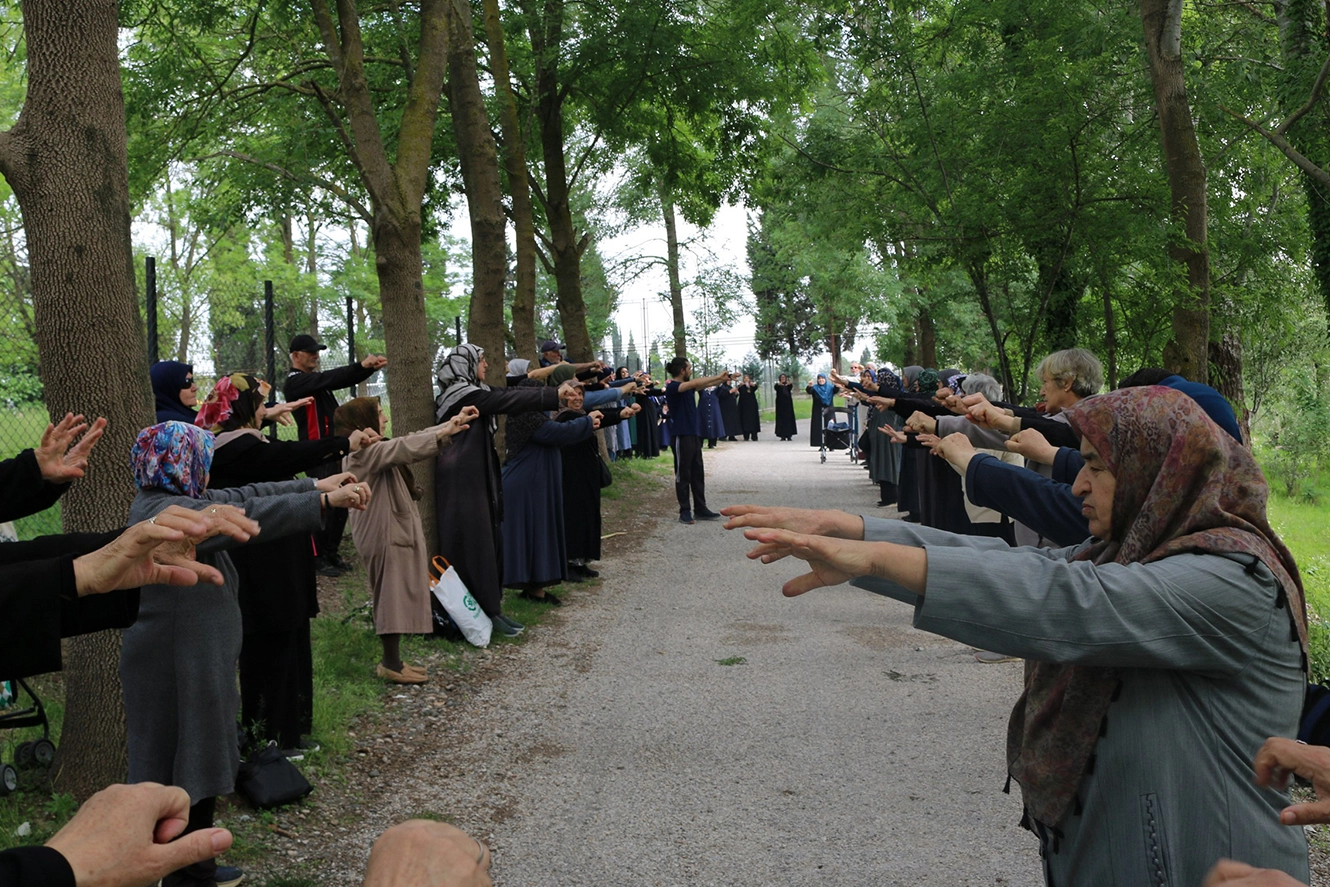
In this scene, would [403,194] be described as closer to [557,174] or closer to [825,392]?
[557,174]

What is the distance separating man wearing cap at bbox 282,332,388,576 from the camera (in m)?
10.6

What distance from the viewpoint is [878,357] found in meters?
43.4

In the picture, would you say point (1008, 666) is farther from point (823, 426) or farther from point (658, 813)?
point (823, 426)

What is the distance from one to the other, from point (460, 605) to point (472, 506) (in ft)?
2.61

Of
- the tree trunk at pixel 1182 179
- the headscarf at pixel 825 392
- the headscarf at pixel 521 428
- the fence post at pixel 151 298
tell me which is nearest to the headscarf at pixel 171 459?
the fence post at pixel 151 298

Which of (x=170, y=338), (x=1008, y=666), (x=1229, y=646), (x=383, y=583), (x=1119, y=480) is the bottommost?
(x=1008, y=666)

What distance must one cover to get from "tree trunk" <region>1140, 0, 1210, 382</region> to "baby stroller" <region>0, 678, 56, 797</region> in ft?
29.9

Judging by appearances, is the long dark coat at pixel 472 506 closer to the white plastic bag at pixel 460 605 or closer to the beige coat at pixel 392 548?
the white plastic bag at pixel 460 605

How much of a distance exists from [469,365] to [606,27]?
841 centimetres

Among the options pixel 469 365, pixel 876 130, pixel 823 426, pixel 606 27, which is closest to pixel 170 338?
pixel 823 426

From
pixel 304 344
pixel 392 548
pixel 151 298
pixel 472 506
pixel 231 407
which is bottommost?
pixel 392 548

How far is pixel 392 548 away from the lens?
786cm

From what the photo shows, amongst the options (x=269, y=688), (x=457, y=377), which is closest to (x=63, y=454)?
(x=269, y=688)

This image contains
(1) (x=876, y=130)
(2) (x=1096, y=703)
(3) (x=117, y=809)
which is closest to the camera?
(3) (x=117, y=809)
